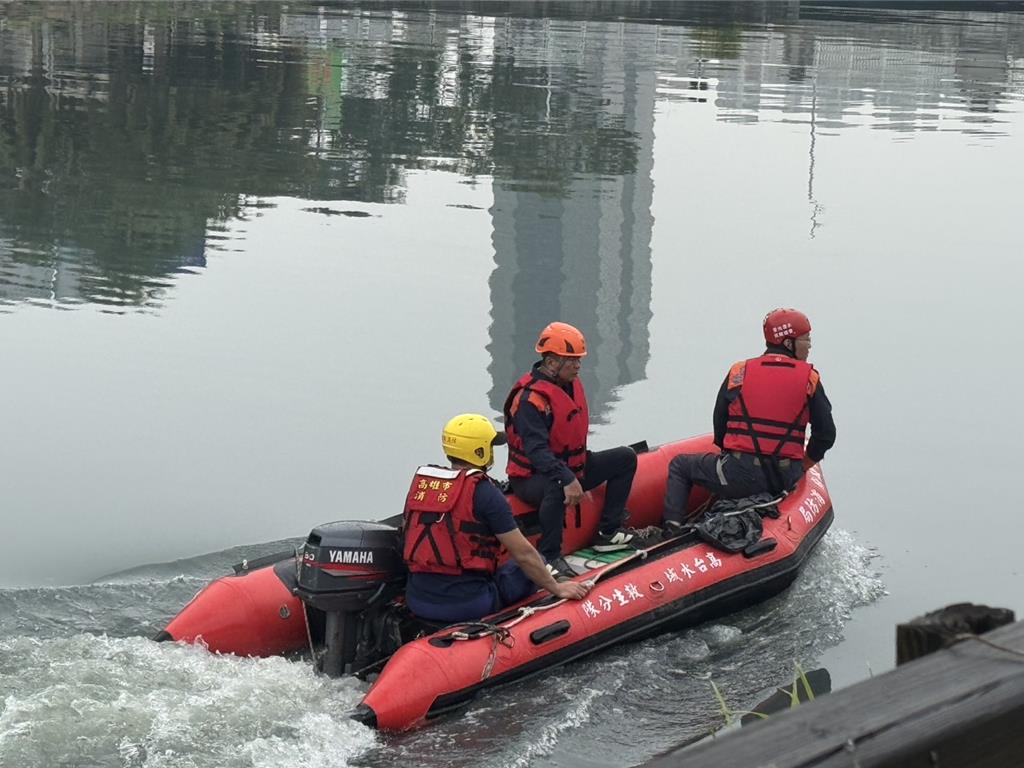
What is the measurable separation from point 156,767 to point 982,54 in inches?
1301

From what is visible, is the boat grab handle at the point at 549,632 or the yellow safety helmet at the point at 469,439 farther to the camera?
the boat grab handle at the point at 549,632

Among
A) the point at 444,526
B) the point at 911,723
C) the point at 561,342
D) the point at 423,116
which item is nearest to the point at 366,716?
the point at 444,526

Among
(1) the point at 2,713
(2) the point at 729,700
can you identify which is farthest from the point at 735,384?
(1) the point at 2,713

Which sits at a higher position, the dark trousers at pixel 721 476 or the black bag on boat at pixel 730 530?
the dark trousers at pixel 721 476

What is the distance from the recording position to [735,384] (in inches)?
324

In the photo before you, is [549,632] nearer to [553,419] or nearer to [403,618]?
[403,618]

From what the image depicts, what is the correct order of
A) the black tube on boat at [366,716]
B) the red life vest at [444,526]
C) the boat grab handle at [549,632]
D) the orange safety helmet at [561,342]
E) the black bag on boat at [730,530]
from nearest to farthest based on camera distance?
the black tube on boat at [366,716] < the red life vest at [444,526] < the boat grab handle at [549,632] < the orange safety helmet at [561,342] < the black bag on boat at [730,530]

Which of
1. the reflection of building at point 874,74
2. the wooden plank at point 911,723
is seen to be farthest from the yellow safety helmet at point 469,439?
the reflection of building at point 874,74

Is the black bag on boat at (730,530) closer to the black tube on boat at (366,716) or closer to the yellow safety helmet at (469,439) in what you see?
the yellow safety helmet at (469,439)

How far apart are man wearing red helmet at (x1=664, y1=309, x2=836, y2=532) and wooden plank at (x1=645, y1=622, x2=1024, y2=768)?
19.4 ft

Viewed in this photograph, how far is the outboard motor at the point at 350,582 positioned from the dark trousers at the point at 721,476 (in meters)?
2.06

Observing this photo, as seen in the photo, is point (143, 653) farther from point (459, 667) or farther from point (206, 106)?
point (206, 106)

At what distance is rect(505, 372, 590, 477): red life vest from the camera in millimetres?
7516

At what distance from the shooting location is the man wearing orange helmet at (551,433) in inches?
295
